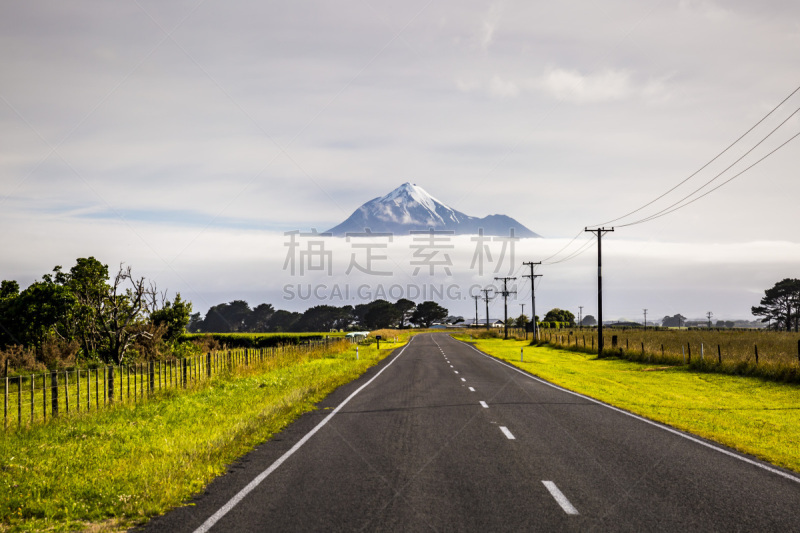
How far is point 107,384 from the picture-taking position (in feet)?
75.2

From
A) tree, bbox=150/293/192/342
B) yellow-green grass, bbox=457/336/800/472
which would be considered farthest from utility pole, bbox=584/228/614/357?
tree, bbox=150/293/192/342

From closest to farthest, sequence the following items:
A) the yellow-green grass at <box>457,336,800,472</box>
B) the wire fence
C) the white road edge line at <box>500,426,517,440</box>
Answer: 1. the white road edge line at <box>500,426,517,440</box>
2. the yellow-green grass at <box>457,336,800,472</box>
3. the wire fence

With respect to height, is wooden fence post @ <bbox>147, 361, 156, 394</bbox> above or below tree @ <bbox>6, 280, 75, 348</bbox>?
below

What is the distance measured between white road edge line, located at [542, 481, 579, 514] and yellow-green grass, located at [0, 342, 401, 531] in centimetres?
461

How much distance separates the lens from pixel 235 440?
11594mm

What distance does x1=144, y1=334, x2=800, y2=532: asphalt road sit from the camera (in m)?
6.79

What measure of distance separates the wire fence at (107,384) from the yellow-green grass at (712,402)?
556 inches

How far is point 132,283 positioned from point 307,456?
16.5 meters

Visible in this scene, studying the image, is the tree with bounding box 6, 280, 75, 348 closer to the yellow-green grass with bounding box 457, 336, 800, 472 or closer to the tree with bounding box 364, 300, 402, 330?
the yellow-green grass with bounding box 457, 336, 800, 472

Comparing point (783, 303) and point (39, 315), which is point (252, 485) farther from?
point (783, 303)

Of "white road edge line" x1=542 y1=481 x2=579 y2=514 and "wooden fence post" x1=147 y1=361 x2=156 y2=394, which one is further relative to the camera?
"wooden fence post" x1=147 y1=361 x2=156 y2=394

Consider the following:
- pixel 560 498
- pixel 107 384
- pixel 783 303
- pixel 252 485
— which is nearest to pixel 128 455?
pixel 252 485

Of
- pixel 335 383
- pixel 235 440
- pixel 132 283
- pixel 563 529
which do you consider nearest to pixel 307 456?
pixel 235 440

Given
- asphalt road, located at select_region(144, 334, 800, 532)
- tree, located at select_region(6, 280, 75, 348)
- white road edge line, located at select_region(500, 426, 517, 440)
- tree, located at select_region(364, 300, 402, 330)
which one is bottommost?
tree, located at select_region(364, 300, 402, 330)
